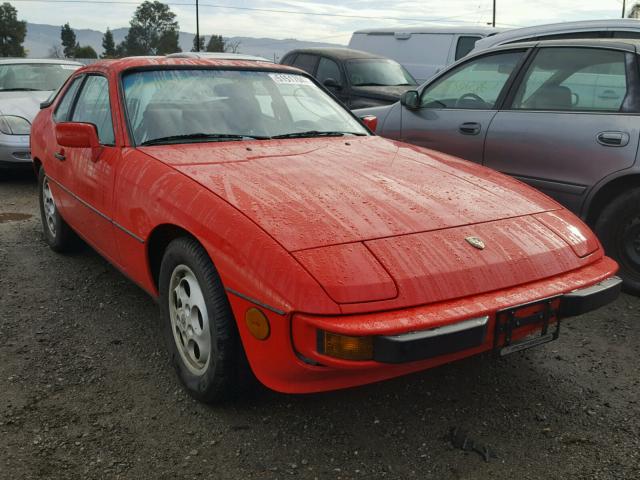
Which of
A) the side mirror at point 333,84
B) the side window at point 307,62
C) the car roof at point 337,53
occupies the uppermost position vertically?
the car roof at point 337,53

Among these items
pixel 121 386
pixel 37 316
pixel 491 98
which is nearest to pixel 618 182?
pixel 491 98

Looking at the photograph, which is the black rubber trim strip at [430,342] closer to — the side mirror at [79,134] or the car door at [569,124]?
the side mirror at [79,134]

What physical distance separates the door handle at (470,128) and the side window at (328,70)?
495 centimetres

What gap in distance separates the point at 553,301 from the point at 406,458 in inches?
30.2

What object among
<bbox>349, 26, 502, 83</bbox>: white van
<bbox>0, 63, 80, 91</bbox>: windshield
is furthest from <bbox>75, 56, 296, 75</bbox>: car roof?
<bbox>349, 26, 502, 83</bbox>: white van

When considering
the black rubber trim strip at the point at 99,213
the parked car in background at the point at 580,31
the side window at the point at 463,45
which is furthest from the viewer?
the side window at the point at 463,45

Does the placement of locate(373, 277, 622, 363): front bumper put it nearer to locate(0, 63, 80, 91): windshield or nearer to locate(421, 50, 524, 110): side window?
locate(421, 50, 524, 110): side window

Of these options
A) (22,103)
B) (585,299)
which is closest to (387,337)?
(585,299)

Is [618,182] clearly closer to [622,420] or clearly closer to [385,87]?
[622,420]

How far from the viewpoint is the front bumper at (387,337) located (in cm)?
198

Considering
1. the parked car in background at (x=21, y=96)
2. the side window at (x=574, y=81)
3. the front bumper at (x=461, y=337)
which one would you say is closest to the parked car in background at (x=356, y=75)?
the parked car in background at (x=21, y=96)

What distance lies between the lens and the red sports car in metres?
2.04

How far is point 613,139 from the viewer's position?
3777 mm

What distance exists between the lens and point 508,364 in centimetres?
296
